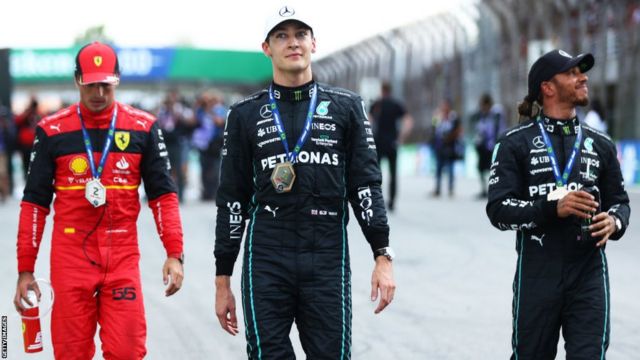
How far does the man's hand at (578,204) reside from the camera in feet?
14.1

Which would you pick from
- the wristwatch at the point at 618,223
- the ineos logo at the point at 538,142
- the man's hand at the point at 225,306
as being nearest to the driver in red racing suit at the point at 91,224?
the man's hand at the point at 225,306

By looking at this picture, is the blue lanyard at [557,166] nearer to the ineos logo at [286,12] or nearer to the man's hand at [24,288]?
the ineos logo at [286,12]

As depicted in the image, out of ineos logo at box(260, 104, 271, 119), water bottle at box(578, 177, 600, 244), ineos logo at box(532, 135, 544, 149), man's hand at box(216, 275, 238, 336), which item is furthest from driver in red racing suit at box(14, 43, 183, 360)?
water bottle at box(578, 177, 600, 244)

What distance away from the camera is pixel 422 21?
2627 cm

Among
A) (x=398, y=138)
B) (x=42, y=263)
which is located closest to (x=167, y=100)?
(x=398, y=138)

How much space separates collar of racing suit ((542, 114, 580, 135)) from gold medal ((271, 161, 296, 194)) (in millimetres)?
1234

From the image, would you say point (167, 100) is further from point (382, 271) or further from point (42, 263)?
point (382, 271)

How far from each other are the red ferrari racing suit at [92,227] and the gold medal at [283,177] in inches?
35.3

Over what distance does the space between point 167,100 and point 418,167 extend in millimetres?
14513

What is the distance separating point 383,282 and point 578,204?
0.86 meters

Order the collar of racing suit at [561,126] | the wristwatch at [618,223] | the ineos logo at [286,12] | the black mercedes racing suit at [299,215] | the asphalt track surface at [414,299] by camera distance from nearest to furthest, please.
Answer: the black mercedes racing suit at [299,215]
the ineos logo at [286,12]
the wristwatch at [618,223]
the collar of racing suit at [561,126]
the asphalt track surface at [414,299]

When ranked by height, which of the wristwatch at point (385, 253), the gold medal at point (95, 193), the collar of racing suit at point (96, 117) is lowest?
the wristwatch at point (385, 253)

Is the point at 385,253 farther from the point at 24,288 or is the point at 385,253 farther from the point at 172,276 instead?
the point at 24,288

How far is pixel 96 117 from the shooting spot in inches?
190
